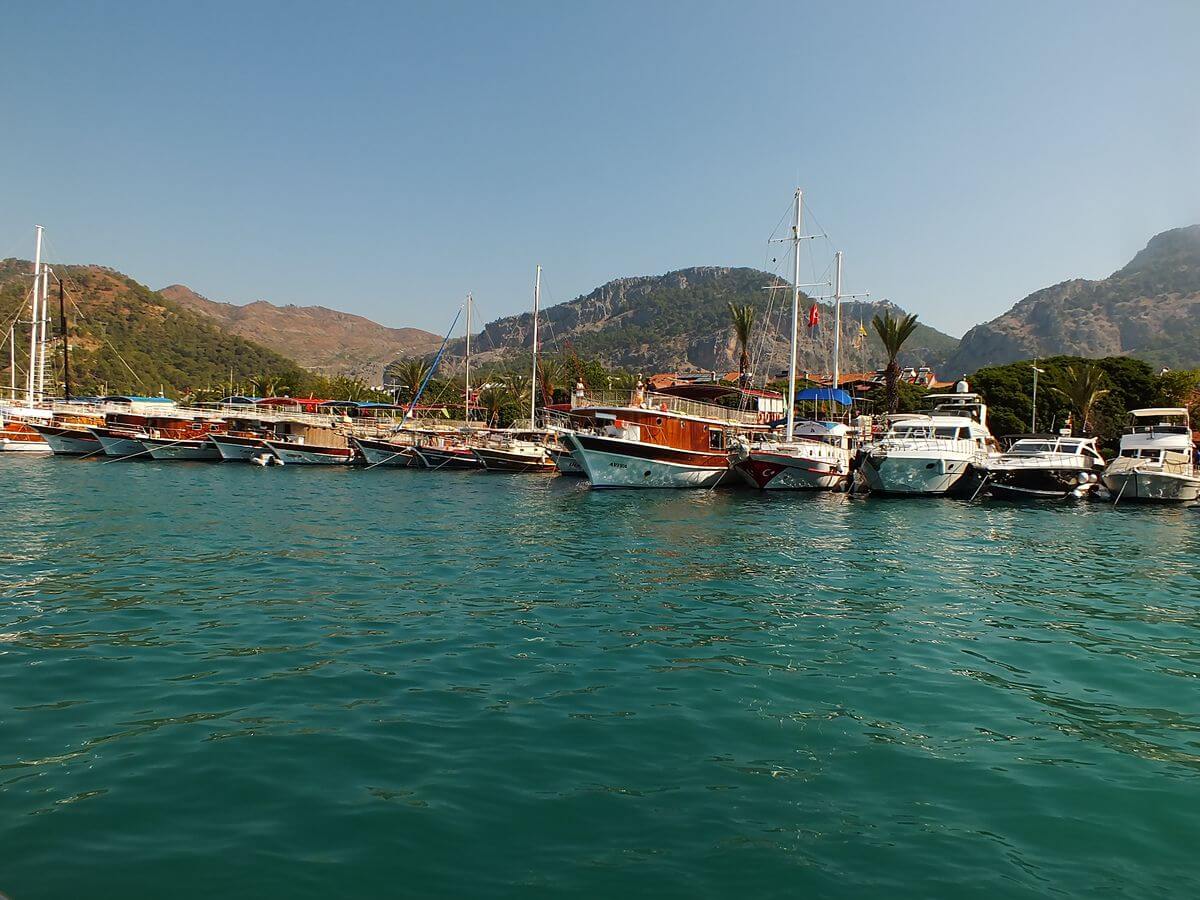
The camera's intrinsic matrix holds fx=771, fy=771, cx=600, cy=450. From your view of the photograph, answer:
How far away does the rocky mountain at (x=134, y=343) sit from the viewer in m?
126

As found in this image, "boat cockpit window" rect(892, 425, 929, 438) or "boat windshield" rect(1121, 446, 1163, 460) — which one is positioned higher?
"boat cockpit window" rect(892, 425, 929, 438)

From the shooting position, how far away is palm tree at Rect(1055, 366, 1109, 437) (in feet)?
187

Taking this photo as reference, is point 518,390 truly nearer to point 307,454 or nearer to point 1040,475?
point 307,454

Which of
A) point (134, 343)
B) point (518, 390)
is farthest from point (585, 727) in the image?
point (134, 343)

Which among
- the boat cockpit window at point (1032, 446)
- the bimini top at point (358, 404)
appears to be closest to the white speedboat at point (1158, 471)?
the boat cockpit window at point (1032, 446)

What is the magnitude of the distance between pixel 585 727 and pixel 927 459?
114ft

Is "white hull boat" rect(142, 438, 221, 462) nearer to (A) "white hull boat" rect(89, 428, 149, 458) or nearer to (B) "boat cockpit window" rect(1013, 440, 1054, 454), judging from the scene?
(A) "white hull boat" rect(89, 428, 149, 458)

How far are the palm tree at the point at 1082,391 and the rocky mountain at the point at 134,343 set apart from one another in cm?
11475

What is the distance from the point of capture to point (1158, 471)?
37438 mm

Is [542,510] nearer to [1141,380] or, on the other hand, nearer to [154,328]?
[1141,380]

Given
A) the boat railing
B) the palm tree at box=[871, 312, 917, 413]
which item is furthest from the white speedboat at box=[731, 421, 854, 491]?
the palm tree at box=[871, 312, 917, 413]

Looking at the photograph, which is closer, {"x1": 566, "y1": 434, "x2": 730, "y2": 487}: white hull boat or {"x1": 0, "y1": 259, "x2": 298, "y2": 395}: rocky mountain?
{"x1": 566, "y1": 434, "x2": 730, "y2": 487}: white hull boat

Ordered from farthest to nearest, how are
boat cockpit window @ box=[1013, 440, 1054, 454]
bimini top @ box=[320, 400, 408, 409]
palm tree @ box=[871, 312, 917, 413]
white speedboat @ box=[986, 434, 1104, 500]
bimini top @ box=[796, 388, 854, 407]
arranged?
1. bimini top @ box=[320, 400, 408, 409]
2. palm tree @ box=[871, 312, 917, 413]
3. bimini top @ box=[796, 388, 854, 407]
4. boat cockpit window @ box=[1013, 440, 1054, 454]
5. white speedboat @ box=[986, 434, 1104, 500]

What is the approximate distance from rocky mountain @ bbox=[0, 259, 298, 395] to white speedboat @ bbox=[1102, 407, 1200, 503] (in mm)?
120314
